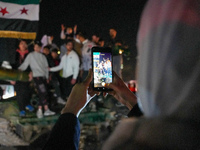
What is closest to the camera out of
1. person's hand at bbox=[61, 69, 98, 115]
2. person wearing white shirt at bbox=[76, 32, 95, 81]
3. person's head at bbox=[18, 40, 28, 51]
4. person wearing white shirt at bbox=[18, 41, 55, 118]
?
person's hand at bbox=[61, 69, 98, 115]

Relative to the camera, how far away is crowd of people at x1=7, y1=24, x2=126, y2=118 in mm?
4598

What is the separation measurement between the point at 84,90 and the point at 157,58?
1.84ft

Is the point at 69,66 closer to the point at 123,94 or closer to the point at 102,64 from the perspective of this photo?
the point at 102,64

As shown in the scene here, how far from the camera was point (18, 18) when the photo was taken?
4.30 meters

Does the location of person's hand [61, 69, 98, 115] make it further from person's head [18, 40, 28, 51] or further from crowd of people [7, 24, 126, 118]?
person's head [18, 40, 28, 51]

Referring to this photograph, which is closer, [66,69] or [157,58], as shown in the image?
[157,58]

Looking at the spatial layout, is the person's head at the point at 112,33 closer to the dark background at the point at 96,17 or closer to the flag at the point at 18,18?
the dark background at the point at 96,17

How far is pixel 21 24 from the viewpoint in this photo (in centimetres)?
433

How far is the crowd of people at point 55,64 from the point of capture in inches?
181

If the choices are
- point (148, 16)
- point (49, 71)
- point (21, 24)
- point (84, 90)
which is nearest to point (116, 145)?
point (148, 16)

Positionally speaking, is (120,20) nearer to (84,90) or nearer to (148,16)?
(84,90)

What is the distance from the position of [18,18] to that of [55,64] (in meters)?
1.35

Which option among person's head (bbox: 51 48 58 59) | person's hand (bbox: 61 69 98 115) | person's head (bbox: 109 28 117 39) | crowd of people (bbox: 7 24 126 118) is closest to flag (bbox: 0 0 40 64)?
crowd of people (bbox: 7 24 126 118)

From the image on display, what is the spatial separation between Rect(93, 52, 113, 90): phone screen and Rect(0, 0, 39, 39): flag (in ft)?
10.2
